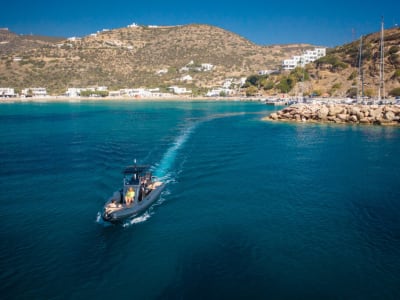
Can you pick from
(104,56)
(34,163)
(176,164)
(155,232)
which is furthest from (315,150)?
(104,56)

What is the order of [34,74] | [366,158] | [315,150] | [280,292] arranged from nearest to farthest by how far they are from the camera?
[280,292]
[366,158]
[315,150]
[34,74]

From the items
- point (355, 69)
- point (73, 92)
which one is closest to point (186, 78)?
point (73, 92)

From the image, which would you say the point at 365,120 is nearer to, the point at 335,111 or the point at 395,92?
the point at 335,111

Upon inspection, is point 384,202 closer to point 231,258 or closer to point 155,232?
point 231,258

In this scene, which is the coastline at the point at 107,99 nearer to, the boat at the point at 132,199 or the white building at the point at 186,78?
the white building at the point at 186,78

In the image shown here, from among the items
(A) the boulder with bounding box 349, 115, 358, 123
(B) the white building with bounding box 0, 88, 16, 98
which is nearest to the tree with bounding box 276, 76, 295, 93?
(A) the boulder with bounding box 349, 115, 358, 123

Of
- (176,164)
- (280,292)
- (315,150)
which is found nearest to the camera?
(280,292)

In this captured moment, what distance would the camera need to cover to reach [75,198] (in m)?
23.7

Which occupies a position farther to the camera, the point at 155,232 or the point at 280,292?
the point at 155,232

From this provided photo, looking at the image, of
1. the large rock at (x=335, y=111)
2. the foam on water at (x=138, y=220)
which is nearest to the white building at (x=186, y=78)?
the large rock at (x=335, y=111)

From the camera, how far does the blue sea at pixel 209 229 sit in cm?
1409

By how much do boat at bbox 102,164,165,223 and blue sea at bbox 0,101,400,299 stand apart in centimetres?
57

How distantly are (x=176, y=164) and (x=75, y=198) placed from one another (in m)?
11.8

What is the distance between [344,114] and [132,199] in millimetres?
54040
